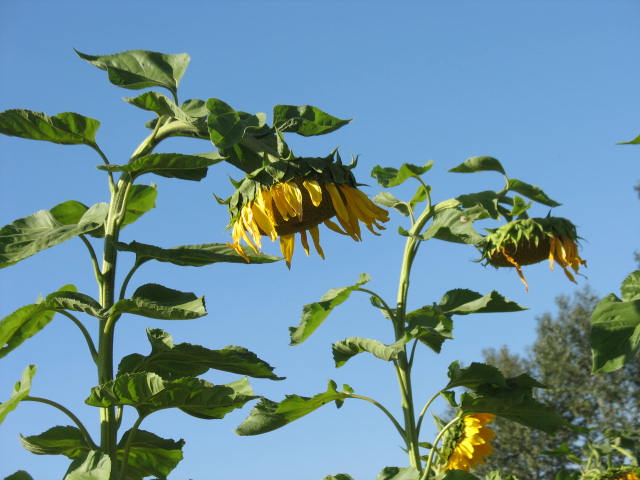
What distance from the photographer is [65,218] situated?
8.04 feet

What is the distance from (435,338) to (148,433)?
0.94 meters

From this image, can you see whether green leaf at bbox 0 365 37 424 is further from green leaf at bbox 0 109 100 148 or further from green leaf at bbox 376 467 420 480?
green leaf at bbox 376 467 420 480

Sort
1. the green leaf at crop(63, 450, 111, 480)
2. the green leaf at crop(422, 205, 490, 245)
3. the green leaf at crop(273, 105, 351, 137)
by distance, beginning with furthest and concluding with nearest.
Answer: the green leaf at crop(422, 205, 490, 245), the green leaf at crop(273, 105, 351, 137), the green leaf at crop(63, 450, 111, 480)

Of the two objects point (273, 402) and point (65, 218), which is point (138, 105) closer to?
point (65, 218)

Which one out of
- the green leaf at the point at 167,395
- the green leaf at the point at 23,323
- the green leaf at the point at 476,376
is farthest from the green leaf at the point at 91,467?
the green leaf at the point at 476,376

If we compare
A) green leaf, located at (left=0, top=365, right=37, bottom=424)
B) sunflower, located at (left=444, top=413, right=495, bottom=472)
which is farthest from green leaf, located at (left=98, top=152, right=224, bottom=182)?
sunflower, located at (left=444, top=413, right=495, bottom=472)

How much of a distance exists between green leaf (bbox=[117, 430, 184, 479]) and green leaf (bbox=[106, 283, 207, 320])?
17.3 inches

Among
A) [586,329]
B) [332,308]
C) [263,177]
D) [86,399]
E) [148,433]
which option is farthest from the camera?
[586,329]

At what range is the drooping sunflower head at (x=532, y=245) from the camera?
2840 millimetres

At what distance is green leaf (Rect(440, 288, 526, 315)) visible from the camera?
Answer: 2.39 meters

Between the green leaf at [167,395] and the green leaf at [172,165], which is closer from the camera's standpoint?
the green leaf at [167,395]

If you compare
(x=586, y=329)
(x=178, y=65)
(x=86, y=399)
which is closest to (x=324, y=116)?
(x=178, y=65)

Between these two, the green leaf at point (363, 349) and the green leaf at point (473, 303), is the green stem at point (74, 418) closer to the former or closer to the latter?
the green leaf at point (363, 349)

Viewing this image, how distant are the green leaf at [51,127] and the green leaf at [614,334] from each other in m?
1.56
